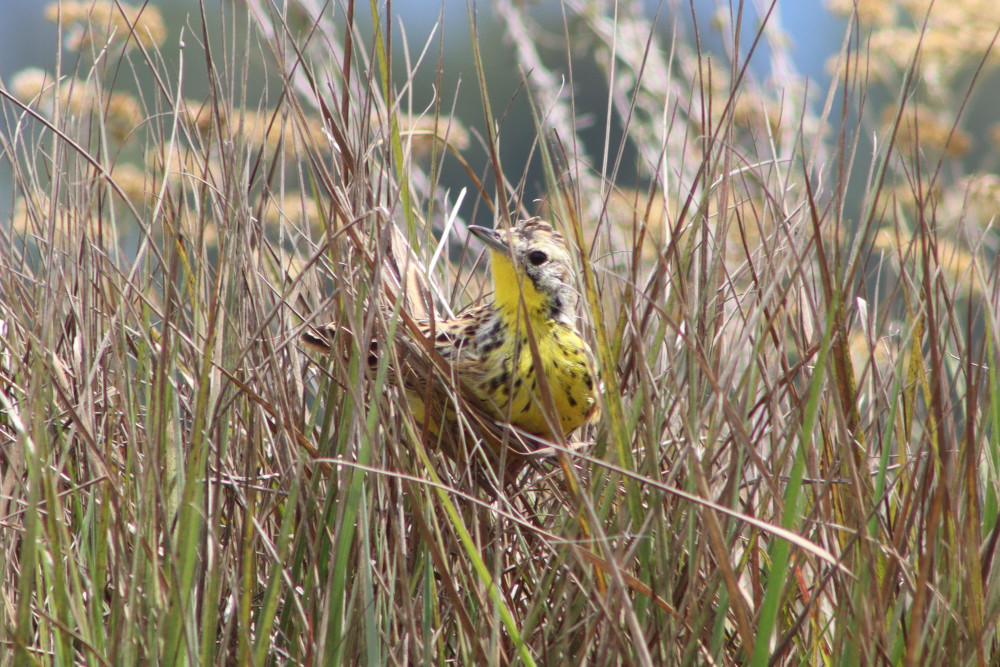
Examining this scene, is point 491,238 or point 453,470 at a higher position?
point 491,238

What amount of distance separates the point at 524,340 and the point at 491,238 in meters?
0.26

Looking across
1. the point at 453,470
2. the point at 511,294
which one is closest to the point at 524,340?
the point at 511,294

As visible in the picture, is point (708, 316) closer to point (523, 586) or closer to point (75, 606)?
point (523, 586)

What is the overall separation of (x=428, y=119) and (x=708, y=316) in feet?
6.70

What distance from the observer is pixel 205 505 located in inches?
64.9

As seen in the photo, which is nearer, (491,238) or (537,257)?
(491,238)

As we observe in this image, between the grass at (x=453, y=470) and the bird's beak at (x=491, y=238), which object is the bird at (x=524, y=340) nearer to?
the bird's beak at (x=491, y=238)

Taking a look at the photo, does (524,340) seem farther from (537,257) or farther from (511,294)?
(537,257)

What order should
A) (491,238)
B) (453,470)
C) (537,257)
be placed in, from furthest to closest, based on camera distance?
(537,257) < (491,238) < (453,470)

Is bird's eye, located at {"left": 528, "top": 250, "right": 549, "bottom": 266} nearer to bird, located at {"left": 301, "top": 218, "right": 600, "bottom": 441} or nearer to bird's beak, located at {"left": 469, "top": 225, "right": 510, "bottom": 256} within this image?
bird, located at {"left": 301, "top": 218, "right": 600, "bottom": 441}

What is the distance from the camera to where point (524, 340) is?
2.54 meters

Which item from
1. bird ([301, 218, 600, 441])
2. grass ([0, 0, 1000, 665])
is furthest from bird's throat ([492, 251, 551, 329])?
grass ([0, 0, 1000, 665])

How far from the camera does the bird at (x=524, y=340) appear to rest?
7.63 ft

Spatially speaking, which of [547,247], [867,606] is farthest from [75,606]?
[547,247]
